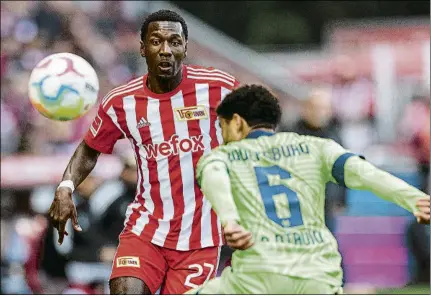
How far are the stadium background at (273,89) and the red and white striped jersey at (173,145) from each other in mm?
3762

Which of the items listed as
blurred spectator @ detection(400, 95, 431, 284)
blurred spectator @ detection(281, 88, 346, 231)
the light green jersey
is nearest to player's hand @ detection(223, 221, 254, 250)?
the light green jersey

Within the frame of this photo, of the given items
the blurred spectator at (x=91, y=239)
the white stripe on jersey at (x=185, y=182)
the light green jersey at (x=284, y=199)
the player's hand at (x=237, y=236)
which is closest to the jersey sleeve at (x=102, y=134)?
the white stripe on jersey at (x=185, y=182)

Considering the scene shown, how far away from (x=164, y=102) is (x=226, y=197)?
1.88 m

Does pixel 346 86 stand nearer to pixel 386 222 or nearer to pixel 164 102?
pixel 386 222

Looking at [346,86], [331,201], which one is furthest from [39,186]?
[346,86]

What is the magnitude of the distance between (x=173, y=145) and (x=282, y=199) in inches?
65.6

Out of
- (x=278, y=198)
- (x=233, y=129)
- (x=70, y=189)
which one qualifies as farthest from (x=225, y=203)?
Result: (x=70, y=189)

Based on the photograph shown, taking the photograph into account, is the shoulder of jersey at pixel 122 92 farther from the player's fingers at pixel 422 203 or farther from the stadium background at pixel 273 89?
the stadium background at pixel 273 89

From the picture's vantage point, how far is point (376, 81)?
20062 mm

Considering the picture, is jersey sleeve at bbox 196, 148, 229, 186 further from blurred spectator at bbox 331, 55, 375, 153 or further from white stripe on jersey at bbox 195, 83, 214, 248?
blurred spectator at bbox 331, 55, 375, 153

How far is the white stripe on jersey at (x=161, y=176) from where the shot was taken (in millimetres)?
6938

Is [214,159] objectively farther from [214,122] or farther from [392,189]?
[214,122]

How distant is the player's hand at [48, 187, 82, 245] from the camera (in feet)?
21.1

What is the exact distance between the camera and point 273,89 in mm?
19766
